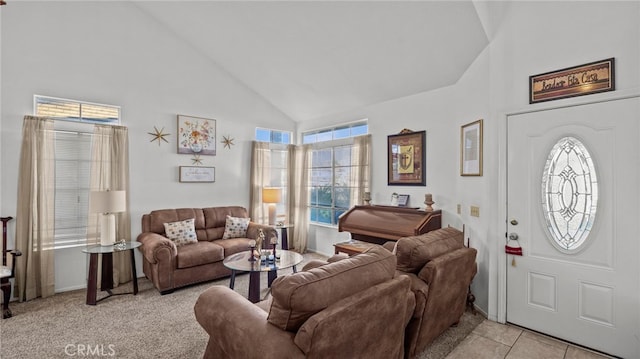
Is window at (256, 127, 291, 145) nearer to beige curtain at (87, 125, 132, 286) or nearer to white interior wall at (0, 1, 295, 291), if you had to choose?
white interior wall at (0, 1, 295, 291)

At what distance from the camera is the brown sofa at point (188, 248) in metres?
3.62

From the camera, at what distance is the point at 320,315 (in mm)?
1404

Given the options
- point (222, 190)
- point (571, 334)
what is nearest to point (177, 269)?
point (222, 190)

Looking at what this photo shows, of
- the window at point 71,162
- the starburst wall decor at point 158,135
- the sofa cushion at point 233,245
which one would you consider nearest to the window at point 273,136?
the starburst wall decor at point 158,135

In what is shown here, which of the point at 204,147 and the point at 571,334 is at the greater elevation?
the point at 204,147

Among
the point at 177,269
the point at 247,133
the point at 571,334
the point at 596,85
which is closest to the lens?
the point at 596,85

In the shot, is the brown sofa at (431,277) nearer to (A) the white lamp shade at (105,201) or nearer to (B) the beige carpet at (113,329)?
(B) the beige carpet at (113,329)

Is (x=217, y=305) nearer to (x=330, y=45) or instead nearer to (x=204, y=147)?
(x=330, y=45)

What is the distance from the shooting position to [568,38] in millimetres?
2514

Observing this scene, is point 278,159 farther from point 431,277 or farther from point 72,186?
point 431,277

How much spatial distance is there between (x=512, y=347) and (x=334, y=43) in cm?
365

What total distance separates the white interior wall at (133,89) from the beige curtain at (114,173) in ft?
0.45

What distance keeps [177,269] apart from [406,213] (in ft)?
9.66

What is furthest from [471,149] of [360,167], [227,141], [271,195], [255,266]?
[227,141]
